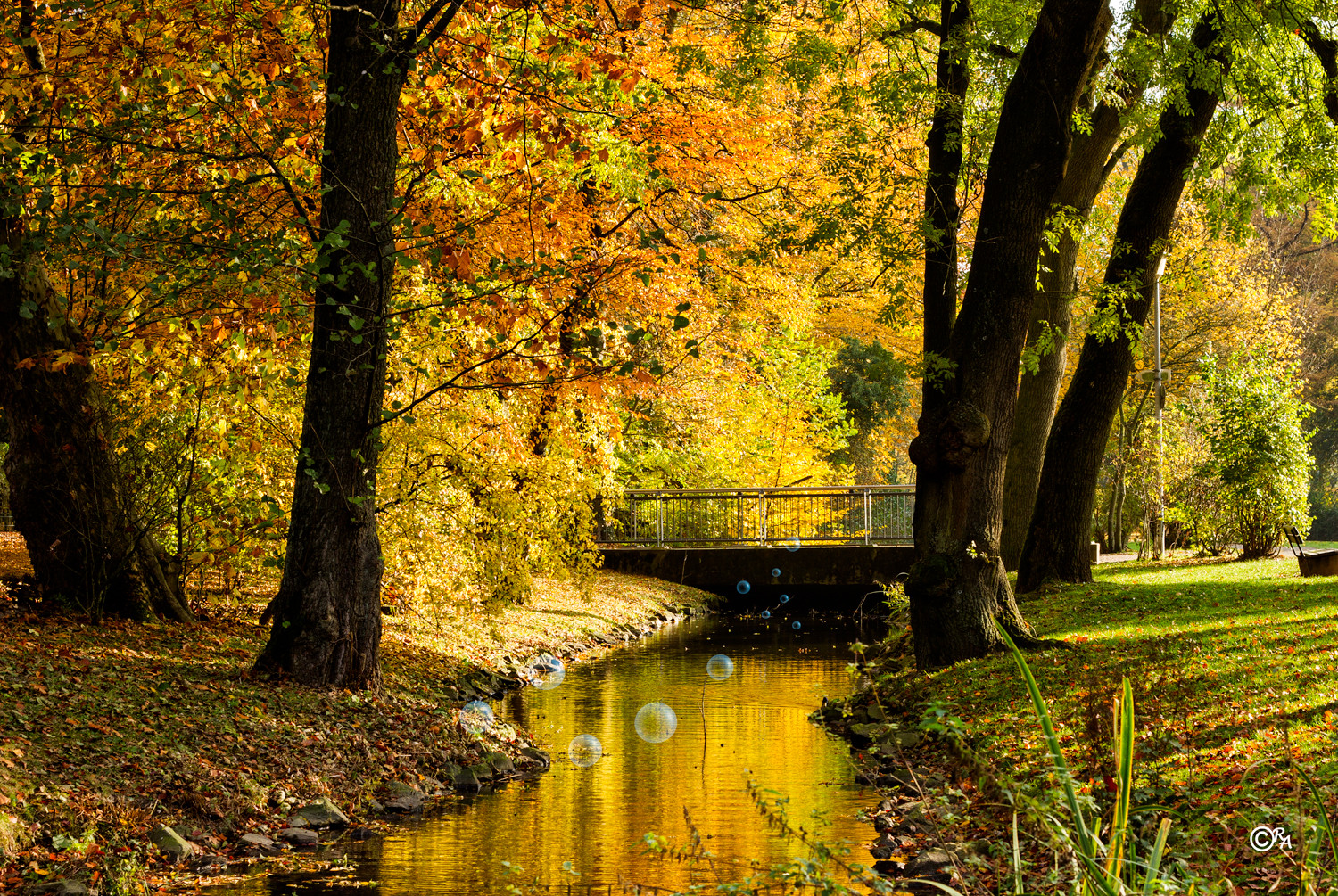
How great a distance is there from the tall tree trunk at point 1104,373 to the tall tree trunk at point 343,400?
7.22m

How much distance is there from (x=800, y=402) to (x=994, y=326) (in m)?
15.3

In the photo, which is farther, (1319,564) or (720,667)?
(1319,564)

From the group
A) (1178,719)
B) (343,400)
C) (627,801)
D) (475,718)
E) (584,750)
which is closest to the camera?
(1178,719)

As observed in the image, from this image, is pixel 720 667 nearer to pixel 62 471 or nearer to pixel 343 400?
pixel 343 400

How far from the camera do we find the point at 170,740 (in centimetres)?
737

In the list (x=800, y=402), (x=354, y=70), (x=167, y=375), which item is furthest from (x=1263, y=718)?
(x=800, y=402)

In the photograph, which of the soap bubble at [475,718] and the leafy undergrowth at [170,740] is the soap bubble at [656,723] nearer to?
the leafy undergrowth at [170,740]

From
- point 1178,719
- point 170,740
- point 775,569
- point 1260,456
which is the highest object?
point 1260,456

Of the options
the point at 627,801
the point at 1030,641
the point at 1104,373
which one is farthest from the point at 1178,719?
the point at 1104,373

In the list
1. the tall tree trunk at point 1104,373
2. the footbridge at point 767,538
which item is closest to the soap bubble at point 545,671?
the tall tree trunk at point 1104,373

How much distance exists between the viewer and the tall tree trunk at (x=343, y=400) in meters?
8.89

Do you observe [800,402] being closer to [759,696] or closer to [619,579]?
[619,579]

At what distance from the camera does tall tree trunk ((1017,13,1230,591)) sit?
43.9ft

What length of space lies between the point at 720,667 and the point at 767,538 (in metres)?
8.99
